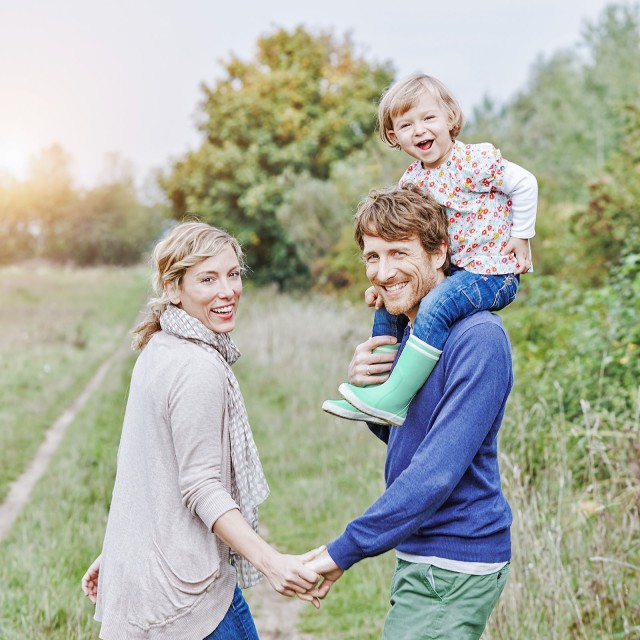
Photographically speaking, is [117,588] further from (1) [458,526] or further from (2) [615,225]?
(2) [615,225]

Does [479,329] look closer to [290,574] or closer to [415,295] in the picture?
[415,295]

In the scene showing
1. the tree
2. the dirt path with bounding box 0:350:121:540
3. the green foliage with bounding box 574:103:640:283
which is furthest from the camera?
the tree

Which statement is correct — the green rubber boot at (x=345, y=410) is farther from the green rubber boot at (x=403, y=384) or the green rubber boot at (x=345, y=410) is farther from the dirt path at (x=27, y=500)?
the dirt path at (x=27, y=500)

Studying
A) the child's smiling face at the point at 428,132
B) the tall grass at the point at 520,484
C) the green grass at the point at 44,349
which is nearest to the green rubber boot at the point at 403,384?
the child's smiling face at the point at 428,132

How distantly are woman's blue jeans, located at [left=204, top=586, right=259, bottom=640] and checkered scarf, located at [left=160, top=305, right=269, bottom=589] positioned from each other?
0.07m

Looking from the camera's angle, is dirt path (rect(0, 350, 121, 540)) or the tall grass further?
dirt path (rect(0, 350, 121, 540))

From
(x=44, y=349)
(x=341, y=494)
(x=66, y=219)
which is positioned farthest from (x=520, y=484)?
(x=66, y=219)

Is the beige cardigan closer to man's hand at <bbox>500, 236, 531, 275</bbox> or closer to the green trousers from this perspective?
the green trousers

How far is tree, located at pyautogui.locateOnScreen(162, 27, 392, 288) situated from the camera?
71.1 feet

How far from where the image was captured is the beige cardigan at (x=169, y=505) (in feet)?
7.77

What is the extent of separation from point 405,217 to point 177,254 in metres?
0.73

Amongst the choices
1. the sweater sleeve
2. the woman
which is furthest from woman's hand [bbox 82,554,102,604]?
the sweater sleeve

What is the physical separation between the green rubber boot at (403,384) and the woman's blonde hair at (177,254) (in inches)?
26.8

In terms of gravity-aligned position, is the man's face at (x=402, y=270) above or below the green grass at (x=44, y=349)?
above
